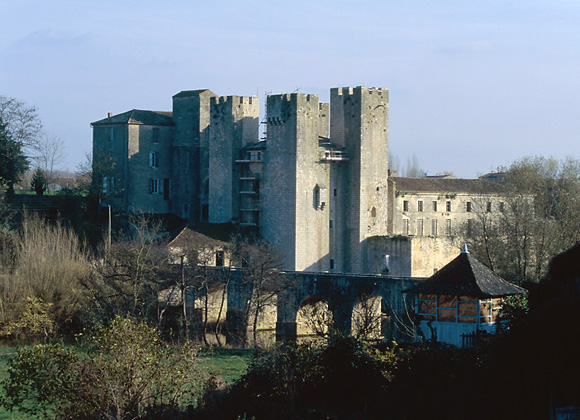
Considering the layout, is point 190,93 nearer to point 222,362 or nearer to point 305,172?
point 305,172

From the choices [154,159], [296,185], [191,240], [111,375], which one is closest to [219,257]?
[191,240]

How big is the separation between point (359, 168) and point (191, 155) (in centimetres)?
1028

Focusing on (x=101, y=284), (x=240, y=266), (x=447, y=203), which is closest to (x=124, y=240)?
(x=240, y=266)

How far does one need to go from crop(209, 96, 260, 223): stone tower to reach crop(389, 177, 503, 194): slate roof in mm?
10287

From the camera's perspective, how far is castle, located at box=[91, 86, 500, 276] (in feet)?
157

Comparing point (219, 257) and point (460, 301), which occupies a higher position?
point (219, 257)

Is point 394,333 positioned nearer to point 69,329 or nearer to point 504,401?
point 69,329

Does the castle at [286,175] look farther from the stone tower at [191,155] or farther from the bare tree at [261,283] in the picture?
the bare tree at [261,283]

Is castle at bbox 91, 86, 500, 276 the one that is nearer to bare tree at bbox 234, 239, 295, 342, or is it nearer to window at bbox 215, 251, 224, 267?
window at bbox 215, 251, 224, 267

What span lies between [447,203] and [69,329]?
90.7 feet

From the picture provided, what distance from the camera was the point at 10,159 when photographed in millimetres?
56250

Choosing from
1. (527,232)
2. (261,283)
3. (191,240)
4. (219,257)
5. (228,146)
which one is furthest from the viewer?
(228,146)

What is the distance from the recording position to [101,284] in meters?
38.8

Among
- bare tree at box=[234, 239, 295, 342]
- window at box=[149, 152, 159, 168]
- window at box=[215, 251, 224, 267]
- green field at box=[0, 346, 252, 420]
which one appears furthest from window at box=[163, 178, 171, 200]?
green field at box=[0, 346, 252, 420]
